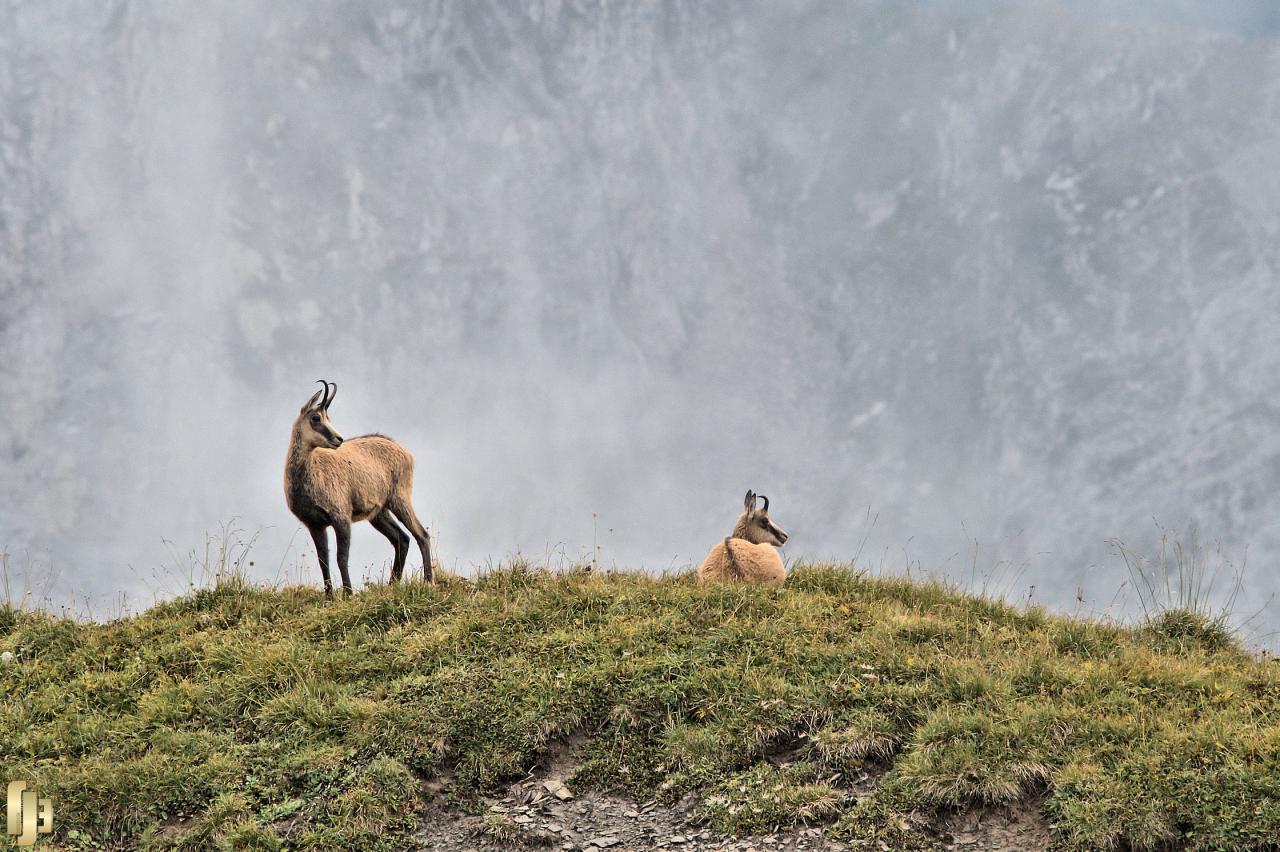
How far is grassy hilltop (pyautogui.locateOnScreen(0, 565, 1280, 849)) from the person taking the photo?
7.80 metres

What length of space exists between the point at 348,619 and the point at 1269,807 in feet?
26.4

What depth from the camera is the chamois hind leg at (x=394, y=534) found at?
12757 mm

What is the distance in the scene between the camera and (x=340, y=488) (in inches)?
472

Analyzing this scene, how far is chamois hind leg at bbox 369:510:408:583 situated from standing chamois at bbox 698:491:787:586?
11.3 ft

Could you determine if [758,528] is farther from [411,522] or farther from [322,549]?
[322,549]

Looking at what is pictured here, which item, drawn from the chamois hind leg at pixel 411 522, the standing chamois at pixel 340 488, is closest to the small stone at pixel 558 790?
the standing chamois at pixel 340 488

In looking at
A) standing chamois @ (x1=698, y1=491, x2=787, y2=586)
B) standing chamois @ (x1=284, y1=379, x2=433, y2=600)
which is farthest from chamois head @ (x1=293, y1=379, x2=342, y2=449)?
standing chamois @ (x1=698, y1=491, x2=787, y2=586)

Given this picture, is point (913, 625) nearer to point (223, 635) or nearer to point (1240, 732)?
point (1240, 732)

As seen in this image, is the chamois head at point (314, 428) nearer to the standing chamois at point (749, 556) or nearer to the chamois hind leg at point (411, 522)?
the chamois hind leg at point (411, 522)

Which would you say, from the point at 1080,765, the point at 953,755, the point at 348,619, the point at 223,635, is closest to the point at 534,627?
the point at 348,619

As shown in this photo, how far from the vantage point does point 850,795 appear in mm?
8008

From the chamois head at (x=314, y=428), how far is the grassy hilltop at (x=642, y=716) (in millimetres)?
1785

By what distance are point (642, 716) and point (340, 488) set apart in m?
4.74

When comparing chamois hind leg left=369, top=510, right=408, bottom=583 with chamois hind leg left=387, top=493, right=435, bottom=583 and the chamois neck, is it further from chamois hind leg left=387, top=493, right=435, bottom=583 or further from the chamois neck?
the chamois neck
